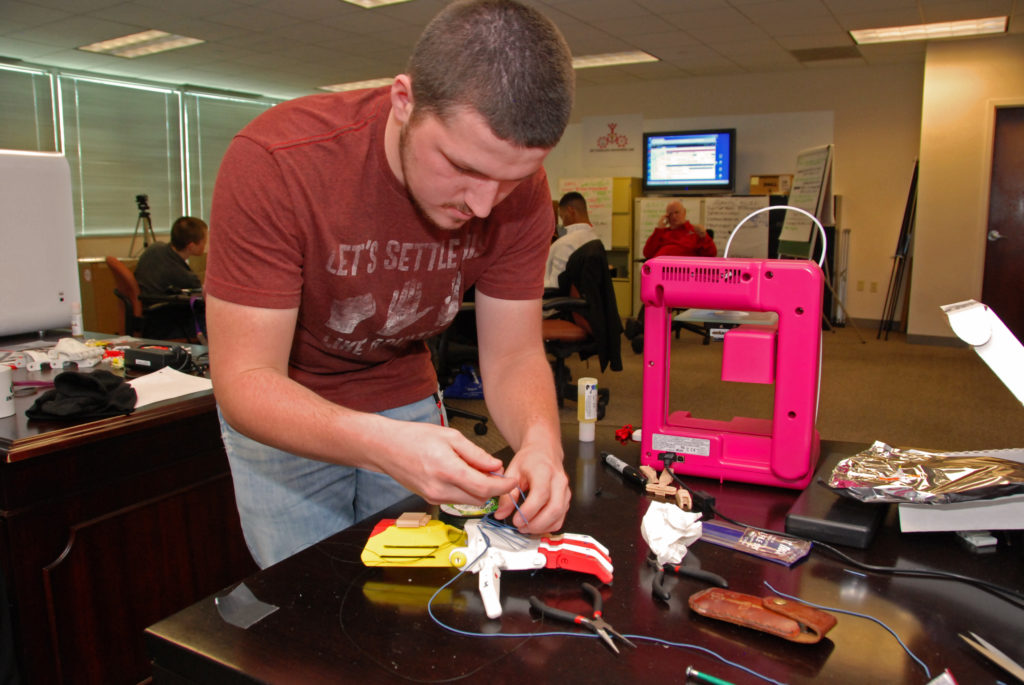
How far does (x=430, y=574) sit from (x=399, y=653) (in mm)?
160

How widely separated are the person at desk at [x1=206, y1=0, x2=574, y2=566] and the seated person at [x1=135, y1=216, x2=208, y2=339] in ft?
11.4

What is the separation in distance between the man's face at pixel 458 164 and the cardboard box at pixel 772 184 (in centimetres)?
775

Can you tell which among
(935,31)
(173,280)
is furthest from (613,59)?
(173,280)

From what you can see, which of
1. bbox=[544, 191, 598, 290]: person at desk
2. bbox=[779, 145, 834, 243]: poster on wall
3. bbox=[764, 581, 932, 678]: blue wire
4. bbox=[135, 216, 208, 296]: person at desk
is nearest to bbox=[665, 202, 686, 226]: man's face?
bbox=[779, 145, 834, 243]: poster on wall

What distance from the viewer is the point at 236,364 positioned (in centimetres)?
95

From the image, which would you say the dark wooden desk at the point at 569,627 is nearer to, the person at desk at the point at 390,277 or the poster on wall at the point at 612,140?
the person at desk at the point at 390,277

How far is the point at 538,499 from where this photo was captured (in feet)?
2.94

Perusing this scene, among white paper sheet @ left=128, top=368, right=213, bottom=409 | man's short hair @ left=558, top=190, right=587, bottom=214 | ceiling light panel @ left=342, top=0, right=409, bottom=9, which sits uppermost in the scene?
ceiling light panel @ left=342, top=0, right=409, bottom=9

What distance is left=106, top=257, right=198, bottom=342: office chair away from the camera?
15.3 feet

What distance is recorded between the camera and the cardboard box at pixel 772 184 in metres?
8.06

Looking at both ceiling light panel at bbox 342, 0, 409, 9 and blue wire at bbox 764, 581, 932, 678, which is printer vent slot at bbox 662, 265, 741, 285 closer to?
blue wire at bbox 764, 581, 932, 678

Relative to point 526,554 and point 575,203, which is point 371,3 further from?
point 526,554

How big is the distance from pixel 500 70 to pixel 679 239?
635 centimetres

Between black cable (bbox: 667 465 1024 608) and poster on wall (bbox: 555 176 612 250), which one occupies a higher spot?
poster on wall (bbox: 555 176 612 250)
